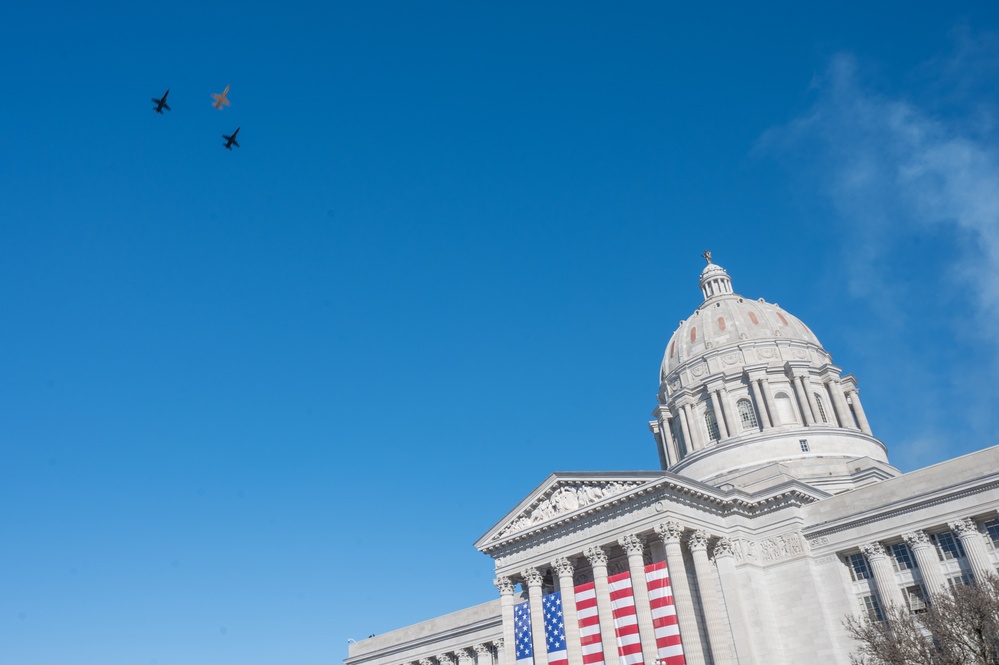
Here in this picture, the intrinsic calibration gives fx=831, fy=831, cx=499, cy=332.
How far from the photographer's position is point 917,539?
4622 centimetres

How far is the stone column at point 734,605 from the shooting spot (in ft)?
152

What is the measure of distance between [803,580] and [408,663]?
38.1 m

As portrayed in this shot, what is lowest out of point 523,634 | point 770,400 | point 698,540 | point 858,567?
point 523,634

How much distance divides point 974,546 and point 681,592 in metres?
15.6

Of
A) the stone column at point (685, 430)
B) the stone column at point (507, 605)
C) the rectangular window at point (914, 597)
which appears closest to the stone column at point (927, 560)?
the rectangular window at point (914, 597)

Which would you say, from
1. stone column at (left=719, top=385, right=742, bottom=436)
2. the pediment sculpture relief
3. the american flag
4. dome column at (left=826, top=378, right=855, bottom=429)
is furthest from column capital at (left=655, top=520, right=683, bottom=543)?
dome column at (left=826, top=378, right=855, bottom=429)

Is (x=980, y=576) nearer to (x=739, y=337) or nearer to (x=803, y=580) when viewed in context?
(x=803, y=580)

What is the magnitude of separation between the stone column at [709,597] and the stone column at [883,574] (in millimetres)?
8847

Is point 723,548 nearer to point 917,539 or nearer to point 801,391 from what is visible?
point 917,539

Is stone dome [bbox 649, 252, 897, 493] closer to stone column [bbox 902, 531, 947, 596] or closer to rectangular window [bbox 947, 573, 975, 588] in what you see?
Result: stone column [bbox 902, 531, 947, 596]

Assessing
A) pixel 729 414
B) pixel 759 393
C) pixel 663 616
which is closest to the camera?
pixel 663 616

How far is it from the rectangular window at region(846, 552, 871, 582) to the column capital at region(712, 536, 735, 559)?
674cm

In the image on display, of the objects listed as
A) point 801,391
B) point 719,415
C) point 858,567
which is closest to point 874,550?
point 858,567

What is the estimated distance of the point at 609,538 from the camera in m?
50.1
